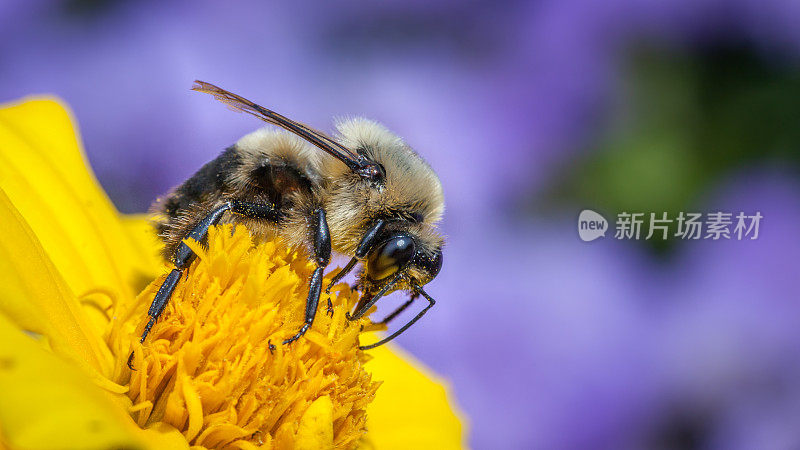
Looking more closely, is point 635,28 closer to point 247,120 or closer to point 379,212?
point 247,120

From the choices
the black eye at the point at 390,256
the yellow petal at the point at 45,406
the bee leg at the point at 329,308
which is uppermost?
the black eye at the point at 390,256

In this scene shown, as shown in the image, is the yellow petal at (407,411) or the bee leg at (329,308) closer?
the bee leg at (329,308)

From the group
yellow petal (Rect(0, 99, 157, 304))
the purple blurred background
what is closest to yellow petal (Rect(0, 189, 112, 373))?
yellow petal (Rect(0, 99, 157, 304))

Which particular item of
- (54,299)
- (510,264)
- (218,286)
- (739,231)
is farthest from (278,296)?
(739,231)

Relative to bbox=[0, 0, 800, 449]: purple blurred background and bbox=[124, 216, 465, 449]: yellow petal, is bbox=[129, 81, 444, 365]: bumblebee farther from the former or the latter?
bbox=[0, 0, 800, 449]: purple blurred background

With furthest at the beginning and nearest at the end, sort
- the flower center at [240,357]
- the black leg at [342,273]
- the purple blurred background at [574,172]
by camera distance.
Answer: the purple blurred background at [574,172], the black leg at [342,273], the flower center at [240,357]

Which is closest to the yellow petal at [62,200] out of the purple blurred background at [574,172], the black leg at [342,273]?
the black leg at [342,273]

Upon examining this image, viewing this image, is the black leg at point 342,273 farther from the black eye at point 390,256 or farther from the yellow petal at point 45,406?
the yellow petal at point 45,406

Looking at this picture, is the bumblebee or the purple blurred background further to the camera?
the purple blurred background
